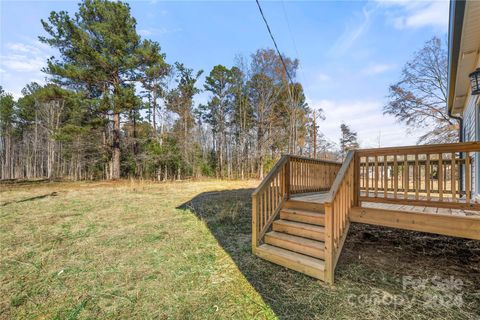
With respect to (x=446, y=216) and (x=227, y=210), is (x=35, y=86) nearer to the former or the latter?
(x=227, y=210)

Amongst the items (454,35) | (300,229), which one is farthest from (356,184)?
(454,35)

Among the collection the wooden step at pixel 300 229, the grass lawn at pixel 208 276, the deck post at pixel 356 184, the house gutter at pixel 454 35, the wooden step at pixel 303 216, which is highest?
the house gutter at pixel 454 35

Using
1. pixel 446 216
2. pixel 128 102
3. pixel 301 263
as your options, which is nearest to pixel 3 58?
pixel 128 102

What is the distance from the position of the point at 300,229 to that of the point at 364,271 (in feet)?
3.13

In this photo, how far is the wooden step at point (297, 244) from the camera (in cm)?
293

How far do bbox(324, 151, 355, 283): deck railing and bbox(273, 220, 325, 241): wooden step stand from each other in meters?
0.29

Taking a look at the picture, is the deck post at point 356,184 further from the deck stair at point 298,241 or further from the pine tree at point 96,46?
the pine tree at point 96,46

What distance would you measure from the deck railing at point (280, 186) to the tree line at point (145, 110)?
9.21 meters

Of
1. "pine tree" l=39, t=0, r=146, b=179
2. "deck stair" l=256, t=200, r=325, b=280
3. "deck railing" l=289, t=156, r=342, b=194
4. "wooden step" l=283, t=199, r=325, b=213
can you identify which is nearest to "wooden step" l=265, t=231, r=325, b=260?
"deck stair" l=256, t=200, r=325, b=280

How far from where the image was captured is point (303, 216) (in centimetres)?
357

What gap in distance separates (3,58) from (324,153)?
25.8m

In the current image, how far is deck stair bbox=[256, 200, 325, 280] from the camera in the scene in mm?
2869

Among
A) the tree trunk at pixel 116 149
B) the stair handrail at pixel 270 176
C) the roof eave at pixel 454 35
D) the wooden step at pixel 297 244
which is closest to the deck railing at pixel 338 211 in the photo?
the wooden step at pixel 297 244

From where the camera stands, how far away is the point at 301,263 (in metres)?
2.87
